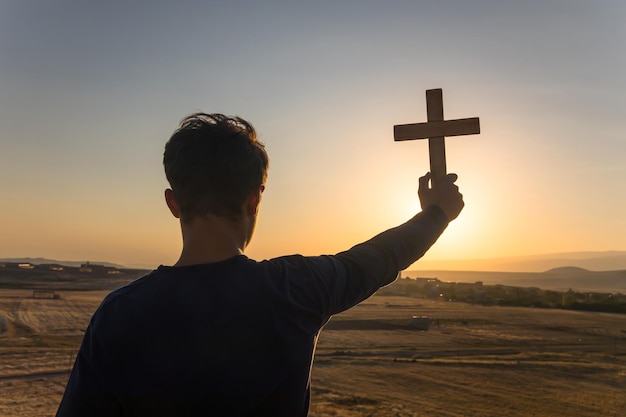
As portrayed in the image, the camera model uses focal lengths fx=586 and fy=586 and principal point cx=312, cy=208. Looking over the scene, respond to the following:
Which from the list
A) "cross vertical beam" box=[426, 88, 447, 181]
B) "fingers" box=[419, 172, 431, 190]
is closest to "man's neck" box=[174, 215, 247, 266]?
"fingers" box=[419, 172, 431, 190]

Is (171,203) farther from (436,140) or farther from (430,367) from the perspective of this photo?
(430,367)

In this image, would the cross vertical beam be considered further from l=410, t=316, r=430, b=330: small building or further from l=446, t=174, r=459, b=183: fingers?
l=410, t=316, r=430, b=330: small building

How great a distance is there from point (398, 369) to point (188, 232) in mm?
22948

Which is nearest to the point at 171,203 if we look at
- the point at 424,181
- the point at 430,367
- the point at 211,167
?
the point at 211,167

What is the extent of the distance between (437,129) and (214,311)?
1.46 metres

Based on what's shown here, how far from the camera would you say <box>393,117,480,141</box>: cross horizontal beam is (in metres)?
2.43

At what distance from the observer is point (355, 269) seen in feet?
5.48

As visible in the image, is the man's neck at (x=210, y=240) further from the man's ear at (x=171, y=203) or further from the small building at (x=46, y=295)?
the small building at (x=46, y=295)

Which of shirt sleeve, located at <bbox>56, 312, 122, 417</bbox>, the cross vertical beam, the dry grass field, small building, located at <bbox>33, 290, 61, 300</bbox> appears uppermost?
the cross vertical beam

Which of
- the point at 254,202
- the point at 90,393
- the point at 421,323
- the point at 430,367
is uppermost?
the point at 254,202

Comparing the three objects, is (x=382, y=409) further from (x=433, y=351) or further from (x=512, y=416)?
(x=433, y=351)

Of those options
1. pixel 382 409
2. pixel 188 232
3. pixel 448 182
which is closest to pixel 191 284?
pixel 188 232

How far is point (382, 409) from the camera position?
17031 mm

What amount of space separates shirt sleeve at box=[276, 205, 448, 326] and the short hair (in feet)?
0.84
